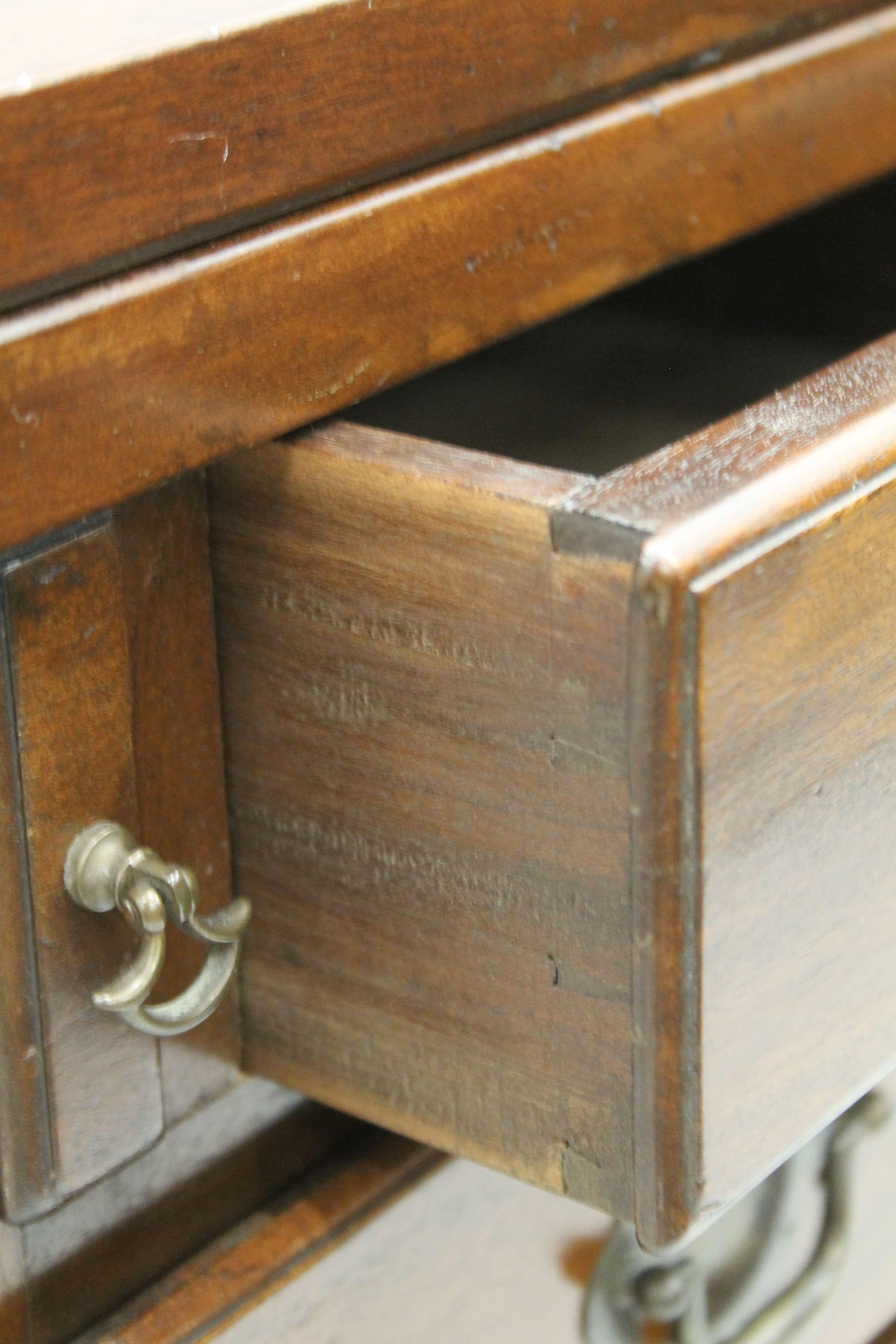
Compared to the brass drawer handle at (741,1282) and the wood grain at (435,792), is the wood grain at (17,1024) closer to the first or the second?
the wood grain at (435,792)

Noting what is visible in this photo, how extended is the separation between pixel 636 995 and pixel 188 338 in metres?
0.18

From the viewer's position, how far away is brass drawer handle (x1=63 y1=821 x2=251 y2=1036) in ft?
1.43

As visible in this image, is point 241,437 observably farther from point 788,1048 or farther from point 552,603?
point 788,1048

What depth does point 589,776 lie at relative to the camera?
0.41 metres

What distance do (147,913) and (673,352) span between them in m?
0.38

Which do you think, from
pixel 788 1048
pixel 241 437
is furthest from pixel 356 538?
pixel 788 1048

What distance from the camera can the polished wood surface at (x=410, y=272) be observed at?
1.28 ft

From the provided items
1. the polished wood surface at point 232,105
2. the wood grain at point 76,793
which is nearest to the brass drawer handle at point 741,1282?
the wood grain at point 76,793

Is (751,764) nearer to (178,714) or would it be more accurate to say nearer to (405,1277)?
(178,714)

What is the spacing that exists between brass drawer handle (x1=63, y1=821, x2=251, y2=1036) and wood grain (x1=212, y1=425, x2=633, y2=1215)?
0.15 ft

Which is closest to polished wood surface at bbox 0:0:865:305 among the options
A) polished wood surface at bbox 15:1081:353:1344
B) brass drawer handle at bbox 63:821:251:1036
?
brass drawer handle at bbox 63:821:251:1036

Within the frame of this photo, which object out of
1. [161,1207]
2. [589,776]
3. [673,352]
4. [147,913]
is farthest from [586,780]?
[673,352]

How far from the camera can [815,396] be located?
1.47 ft

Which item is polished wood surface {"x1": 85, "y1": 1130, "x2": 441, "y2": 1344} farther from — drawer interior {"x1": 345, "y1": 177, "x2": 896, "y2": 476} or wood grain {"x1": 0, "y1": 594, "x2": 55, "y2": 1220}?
drawer interior {"x1": 345, "y1": 177, "x2": 896, "y2": 476}
